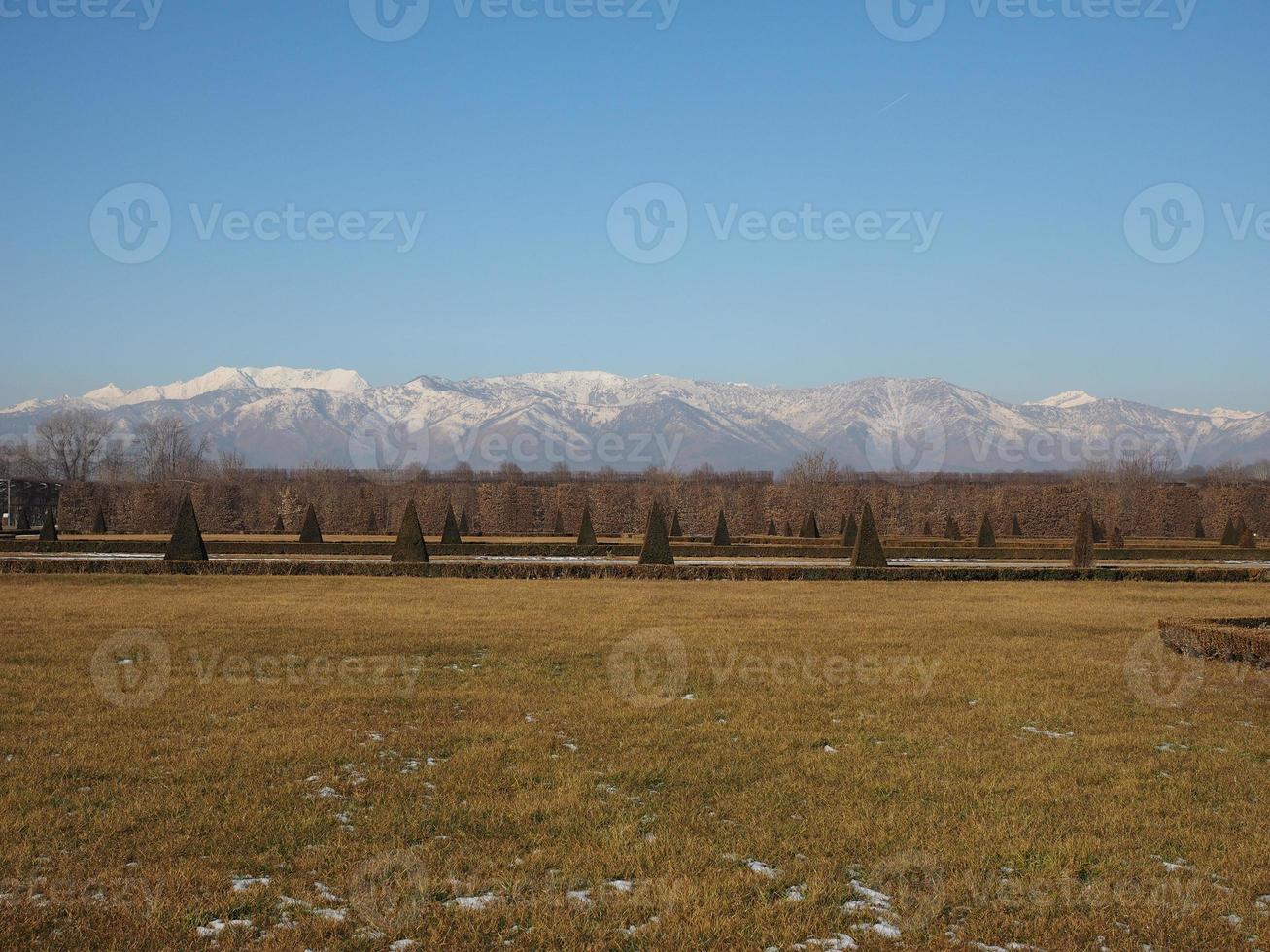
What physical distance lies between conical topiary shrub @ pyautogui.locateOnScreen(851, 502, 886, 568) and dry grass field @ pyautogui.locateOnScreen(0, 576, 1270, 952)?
14922 mm

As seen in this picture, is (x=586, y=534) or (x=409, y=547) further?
(x=586, y=534)

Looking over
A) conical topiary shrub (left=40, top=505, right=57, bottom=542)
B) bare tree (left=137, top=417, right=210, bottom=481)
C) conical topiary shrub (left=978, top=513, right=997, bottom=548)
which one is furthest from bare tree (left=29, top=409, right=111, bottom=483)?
conical topiary shrub (left=978, top=513, right=997, bottom=548)

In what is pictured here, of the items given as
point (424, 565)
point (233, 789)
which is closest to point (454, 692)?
point (233, 789)

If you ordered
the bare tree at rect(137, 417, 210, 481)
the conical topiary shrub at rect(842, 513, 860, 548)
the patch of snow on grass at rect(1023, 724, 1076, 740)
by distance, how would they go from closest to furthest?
the patch of snow on grass at rect(1023, 724, 1076, 740)
the conical topiary shrub at rect(842, 513, 860, 548)
the bare tree at rect(137, 417, 210, 481)

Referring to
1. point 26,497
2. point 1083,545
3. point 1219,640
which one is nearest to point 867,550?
point 1083,545

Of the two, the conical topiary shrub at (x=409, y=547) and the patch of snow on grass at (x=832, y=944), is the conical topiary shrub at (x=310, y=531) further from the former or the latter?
the patch of snow on grass at (x=832, y=944)

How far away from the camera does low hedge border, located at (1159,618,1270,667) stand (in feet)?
43.7

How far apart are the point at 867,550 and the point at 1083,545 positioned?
7001 mm

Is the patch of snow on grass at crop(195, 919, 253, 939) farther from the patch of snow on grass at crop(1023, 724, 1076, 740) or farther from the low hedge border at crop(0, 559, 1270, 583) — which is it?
the low hedge border at crop(0, 559, 1270, 583)

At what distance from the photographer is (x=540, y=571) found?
28.0 metres

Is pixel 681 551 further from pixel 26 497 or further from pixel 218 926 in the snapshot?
pixel 26 497

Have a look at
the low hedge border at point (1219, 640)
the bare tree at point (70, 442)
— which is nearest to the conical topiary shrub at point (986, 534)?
the low hedge border at point (1219, 640)

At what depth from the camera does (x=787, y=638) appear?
1515 centimetres

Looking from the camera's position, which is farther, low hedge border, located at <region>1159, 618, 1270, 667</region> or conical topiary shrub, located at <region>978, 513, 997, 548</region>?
conical topiary shrub, located at <region>978, 513, 997, 548</region>
